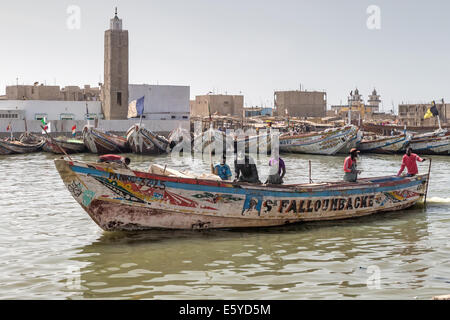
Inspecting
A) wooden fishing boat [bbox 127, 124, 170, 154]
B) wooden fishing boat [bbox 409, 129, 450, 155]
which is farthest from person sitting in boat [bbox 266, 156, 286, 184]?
wooden fishing boat [bbox 409, 129, 450, 155]

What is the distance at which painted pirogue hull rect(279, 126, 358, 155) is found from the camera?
35750mm

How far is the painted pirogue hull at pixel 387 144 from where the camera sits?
118ft

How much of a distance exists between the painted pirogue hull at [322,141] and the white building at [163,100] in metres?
20.0

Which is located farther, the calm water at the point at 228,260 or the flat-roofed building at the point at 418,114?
the flat-roofed building at the point at 418,114

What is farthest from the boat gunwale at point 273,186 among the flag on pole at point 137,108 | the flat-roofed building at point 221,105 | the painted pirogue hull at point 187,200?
the flat-roofed building at point 221,105

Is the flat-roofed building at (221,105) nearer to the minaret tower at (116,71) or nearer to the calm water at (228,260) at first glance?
the minaret tower at (116,71)

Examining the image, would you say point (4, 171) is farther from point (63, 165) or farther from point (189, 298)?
point (189, 298)

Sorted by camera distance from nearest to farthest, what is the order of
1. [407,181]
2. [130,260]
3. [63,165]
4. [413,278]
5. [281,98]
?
[413,278], [130,260], [63,165], [407,181], [281,98]

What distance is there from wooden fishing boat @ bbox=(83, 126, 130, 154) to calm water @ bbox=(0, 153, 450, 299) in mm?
23535

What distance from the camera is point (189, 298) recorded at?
23.8 feet

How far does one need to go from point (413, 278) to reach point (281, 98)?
210 feet

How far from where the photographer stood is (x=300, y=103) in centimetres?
7162

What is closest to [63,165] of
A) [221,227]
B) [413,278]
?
[221,227]

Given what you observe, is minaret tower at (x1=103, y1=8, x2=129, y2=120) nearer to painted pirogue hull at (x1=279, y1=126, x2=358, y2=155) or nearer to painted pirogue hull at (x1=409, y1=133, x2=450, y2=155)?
painted pirogue hull at (x1=279, y1=126, x2=358, y2=155)
